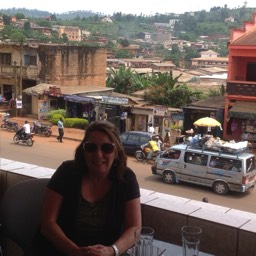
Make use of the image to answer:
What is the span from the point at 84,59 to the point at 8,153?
11944mm

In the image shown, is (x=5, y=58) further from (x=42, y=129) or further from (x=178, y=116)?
(x=178, y=116)

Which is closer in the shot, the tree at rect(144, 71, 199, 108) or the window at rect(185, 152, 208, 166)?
the window at rect(185, 152, 208, 166)

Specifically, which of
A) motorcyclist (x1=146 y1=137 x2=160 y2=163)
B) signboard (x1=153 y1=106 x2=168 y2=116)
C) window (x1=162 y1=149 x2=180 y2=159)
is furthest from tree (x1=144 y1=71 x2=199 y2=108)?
window (x1=162 y1=149 x2=180 y2=159)

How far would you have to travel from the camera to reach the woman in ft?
8.01

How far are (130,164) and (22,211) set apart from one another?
11.3m

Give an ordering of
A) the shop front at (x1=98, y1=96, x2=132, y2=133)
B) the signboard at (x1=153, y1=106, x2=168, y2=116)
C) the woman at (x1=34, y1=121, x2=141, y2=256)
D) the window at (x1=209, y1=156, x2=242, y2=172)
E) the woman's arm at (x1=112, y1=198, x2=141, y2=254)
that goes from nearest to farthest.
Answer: the woman's arm at (x1=112, y1=198, x2=141, y2=254) → the woman at (x1=34, y1=121, x2=141, y2=256) → the window at (x1=209, y1=156, x2=242, y2=172) → the signboard at (x1=153, y1=106, x2=168, y2=116) → the shop front at (x1=98, y1=96, x2=132, y2=133)

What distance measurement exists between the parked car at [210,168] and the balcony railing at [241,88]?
21.7ft

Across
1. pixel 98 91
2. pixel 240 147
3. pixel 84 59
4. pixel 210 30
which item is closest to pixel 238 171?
pixel 240 147

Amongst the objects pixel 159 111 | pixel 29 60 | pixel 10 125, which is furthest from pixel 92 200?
pixel 29 60

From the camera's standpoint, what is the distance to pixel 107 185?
2.53m

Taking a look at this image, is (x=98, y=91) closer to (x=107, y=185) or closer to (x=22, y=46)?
(x=22, y=46)

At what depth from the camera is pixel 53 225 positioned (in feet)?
8.02

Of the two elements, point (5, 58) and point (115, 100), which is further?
point (5, 58)

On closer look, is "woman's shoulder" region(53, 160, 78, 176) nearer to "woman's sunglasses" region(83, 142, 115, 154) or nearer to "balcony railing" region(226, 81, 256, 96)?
"woman's sunglasses" region(83, 142, 115, 154)
